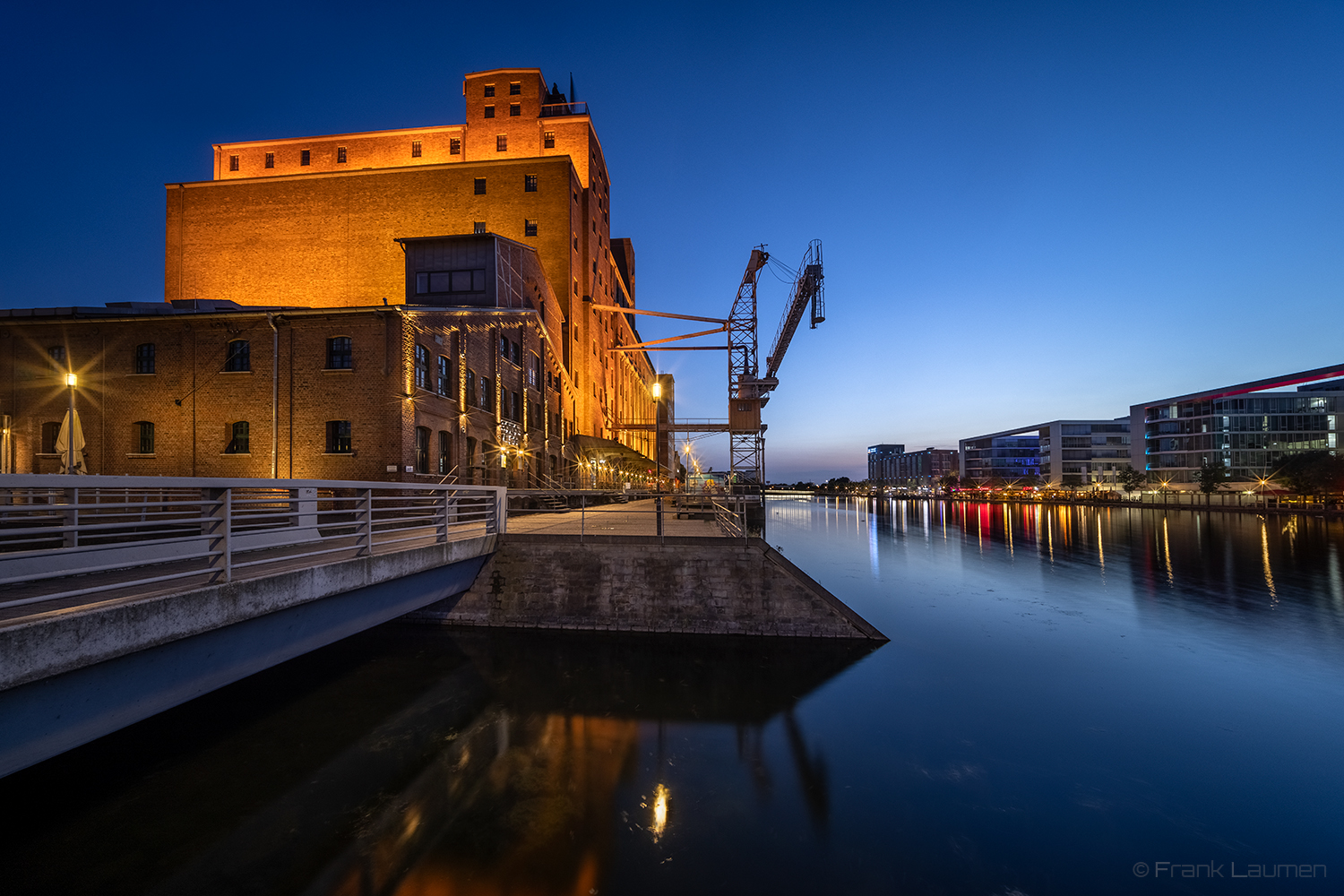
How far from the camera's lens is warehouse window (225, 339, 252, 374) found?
67.1ft

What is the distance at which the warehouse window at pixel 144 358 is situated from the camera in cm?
2078

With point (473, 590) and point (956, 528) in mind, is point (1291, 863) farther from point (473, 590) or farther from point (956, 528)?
point (956, 528)

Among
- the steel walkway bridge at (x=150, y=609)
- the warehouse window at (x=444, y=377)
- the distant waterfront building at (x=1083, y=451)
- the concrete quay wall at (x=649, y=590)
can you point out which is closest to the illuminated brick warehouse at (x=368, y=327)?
the warehouse window at (x=444, y=377)

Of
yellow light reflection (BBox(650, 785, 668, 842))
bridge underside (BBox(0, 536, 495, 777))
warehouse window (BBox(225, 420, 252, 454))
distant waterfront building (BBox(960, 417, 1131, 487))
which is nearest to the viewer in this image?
bridge underside (BBox(0, 536, 495, 777))

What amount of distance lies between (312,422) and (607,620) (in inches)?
539

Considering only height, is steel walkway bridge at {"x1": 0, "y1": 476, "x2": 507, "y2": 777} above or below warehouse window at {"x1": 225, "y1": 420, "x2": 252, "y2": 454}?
below

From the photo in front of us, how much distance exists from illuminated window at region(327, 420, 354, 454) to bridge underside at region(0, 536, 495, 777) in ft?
44.8

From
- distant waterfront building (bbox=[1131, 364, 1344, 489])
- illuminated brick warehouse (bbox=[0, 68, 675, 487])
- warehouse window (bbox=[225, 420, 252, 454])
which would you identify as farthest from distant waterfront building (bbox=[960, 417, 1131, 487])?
warehouse window (bbox=[225, 420, 252, 454])

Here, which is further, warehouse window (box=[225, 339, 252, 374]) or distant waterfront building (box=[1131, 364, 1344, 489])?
distant waterfront building (box=[1131, 364, 1344, 489])

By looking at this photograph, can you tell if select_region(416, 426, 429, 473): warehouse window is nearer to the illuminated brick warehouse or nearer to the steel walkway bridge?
the illuminated brick warehouse

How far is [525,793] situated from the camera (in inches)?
→ 298

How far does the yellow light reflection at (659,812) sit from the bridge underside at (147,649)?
4.92 metres

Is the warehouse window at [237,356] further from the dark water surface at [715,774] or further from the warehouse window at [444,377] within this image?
the dark water surface at [715,774]

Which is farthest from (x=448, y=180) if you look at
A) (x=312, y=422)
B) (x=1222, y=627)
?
(x=1222, y=627)
